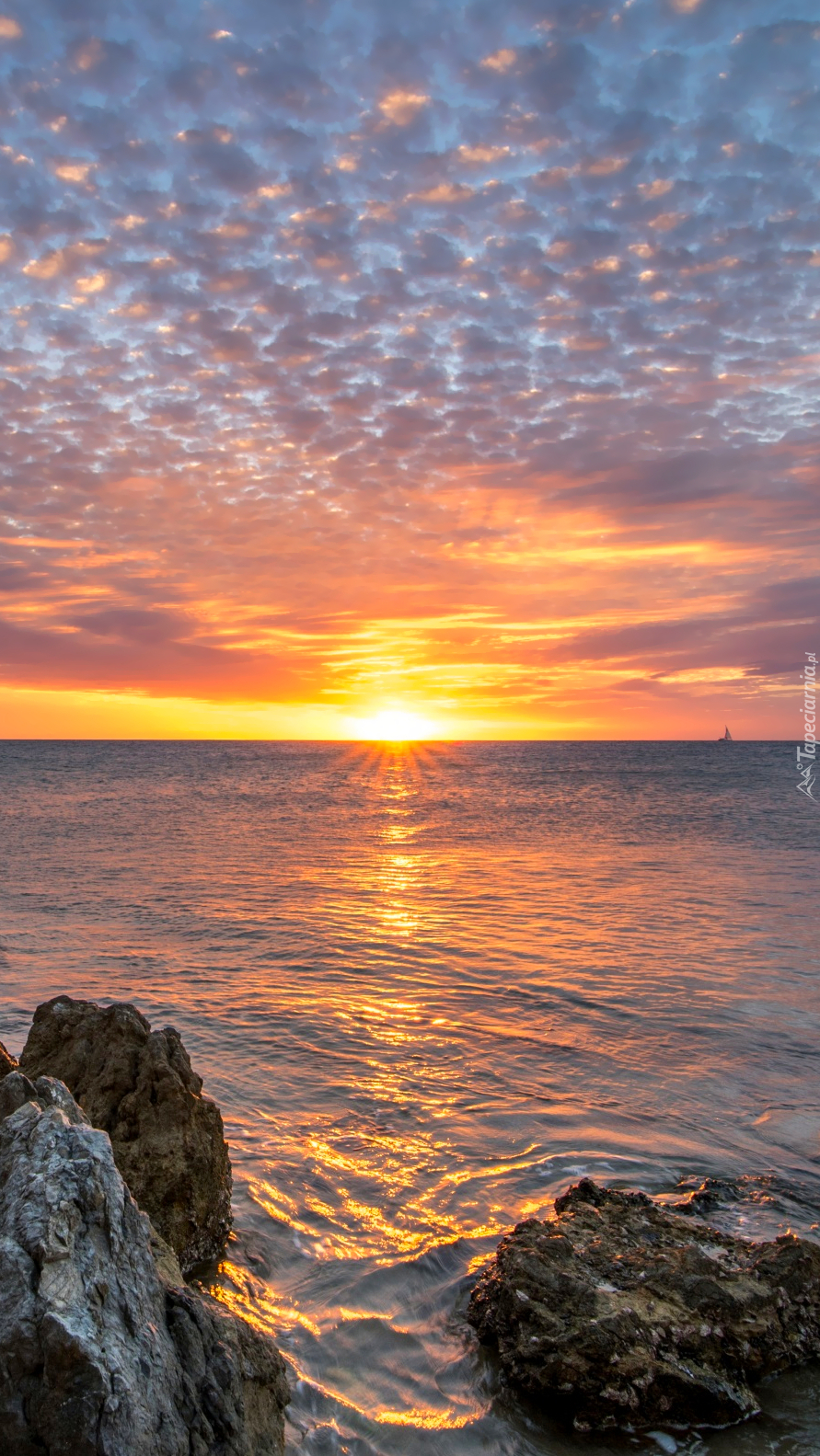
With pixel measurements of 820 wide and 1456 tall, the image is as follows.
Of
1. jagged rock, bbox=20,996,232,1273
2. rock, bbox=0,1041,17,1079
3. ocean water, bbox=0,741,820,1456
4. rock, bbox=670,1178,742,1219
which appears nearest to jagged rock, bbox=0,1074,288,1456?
ocean water, bbox=0,741,820,1456

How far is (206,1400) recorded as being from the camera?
3146 millimetres

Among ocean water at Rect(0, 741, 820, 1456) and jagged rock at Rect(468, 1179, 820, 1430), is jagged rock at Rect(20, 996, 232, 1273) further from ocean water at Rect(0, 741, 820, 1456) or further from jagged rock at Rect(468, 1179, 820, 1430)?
jagged rock at Rect(468, 1179, 820, 1430)

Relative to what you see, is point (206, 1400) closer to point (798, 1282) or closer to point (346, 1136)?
point (798, 1282)

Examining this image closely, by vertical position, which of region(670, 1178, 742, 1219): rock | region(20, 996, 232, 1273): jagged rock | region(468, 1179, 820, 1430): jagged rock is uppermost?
region(20, 996, 232, 1273): jagged rock

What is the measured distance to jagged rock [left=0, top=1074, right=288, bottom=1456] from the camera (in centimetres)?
273

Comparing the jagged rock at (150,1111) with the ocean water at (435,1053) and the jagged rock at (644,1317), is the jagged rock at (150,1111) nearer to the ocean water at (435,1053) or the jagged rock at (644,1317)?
the ocean water at (435,1053)

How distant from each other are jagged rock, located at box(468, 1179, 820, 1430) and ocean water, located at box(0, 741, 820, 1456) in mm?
137

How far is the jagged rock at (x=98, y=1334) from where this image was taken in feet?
8.95

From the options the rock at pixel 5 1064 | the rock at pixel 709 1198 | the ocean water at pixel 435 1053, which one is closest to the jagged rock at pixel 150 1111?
the rock at pixel 5 1064

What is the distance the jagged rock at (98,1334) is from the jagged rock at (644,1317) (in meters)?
1.65

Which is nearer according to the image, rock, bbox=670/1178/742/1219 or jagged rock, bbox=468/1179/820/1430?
jagged rock, bbox=468/1179/820/1430

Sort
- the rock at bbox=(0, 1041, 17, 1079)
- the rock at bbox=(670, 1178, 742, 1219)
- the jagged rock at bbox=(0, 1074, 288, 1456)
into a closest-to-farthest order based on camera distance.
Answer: the jagged rock at bbox=(0, 1074, 288, 1456) < the rock at bbox=(0, 1041, 17, 1079) < the rock at bbox=(670, 1178, 742, 1219)

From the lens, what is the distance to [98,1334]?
2877mm

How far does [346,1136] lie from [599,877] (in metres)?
15.1
